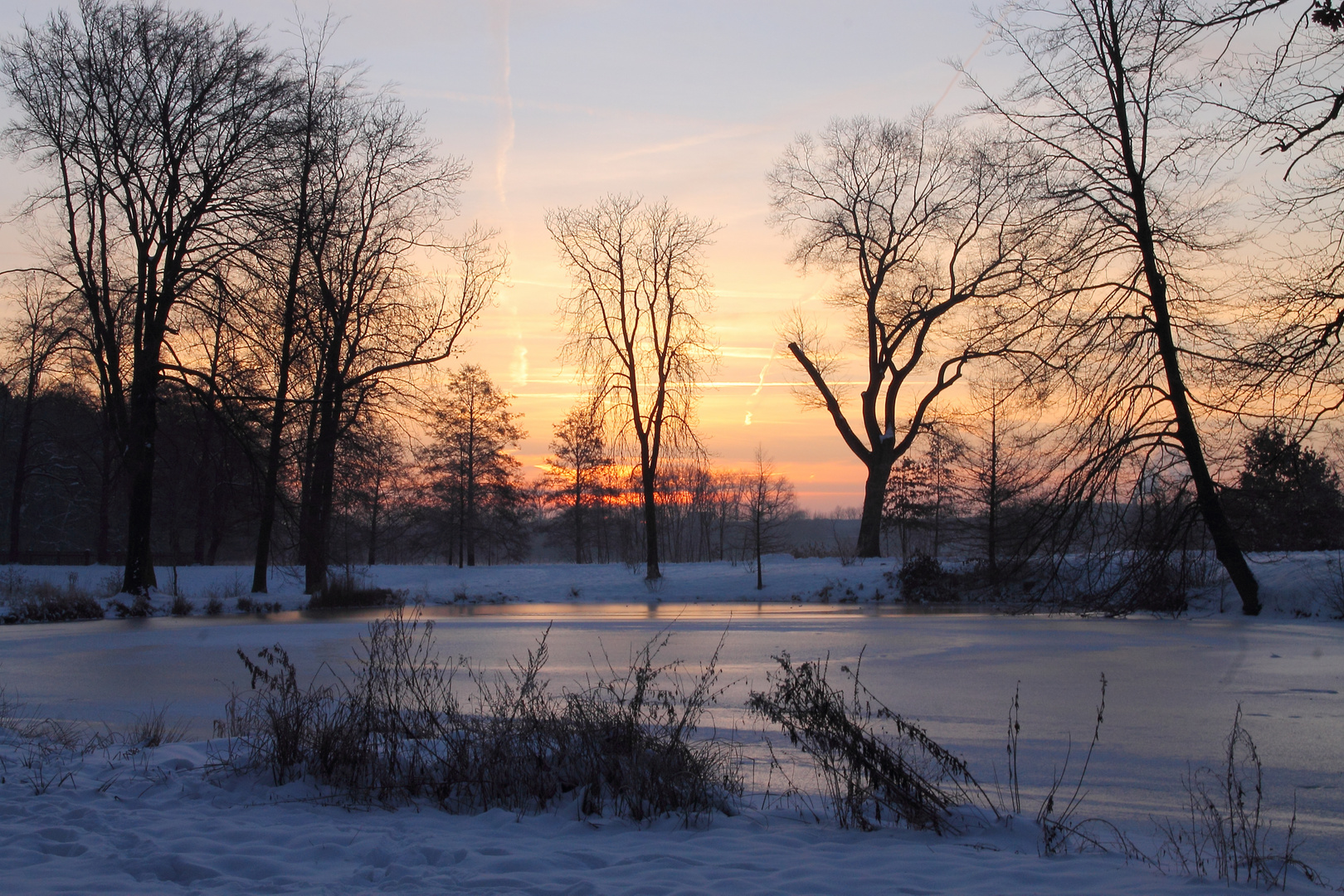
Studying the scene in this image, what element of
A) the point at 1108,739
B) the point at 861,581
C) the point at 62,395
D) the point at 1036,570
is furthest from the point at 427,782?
→ the point at 62,395

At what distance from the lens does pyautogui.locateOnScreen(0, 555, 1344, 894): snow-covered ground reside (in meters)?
4.58

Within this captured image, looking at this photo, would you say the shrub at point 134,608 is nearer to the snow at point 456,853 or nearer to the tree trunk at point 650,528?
the tree trunk at point 650,528

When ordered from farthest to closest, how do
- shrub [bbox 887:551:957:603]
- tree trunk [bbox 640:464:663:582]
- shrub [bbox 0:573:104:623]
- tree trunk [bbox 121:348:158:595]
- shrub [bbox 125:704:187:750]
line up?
tree trunk [bbox 640:464:663:582] → shrub [bbox 887:551:957:603] → tree trunk [bbox 121:348:158:595] → shrub [bbox 0:573:104:623] → shrub [bbox 125:704:187:750]

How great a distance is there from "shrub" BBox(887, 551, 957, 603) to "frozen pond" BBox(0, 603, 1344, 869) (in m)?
5.61

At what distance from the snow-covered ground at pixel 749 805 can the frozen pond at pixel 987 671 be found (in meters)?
0.05

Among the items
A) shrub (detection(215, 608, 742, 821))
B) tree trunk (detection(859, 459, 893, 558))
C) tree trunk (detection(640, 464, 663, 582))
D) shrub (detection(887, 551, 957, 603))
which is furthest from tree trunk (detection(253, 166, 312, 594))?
tree trunk (detection(859, 459, 893, 558))

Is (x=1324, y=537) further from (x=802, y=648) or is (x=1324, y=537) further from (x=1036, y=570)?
(x=802, y=648)

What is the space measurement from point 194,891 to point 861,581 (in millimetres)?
24649

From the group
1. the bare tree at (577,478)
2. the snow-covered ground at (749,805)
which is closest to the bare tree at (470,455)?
the bare tree at (577,478)

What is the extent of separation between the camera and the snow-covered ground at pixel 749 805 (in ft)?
15.0

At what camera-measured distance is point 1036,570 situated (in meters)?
11.3

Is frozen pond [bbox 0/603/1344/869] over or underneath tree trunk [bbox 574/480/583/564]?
underneath

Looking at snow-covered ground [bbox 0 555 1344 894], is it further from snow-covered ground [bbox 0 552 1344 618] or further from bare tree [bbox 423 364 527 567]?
bare tree [bbox 423 364 527 567]

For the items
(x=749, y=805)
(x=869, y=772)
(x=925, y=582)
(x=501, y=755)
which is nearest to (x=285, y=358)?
(x=501, y=755)
